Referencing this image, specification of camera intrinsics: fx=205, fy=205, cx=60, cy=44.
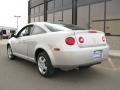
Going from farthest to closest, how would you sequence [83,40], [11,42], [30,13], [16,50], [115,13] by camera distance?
[30,13] < [115,13] < [11,42] < [16,50] < [83,40]

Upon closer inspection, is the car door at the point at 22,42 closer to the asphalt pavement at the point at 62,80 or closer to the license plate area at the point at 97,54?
the asphalt pavement at the point at 62,80

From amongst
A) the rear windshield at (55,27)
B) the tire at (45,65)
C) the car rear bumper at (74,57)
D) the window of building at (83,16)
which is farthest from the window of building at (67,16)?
the car rear bumper at (74,57)

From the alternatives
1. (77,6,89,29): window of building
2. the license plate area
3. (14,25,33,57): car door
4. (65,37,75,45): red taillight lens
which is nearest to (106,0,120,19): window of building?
(77,6,89,29): window of building

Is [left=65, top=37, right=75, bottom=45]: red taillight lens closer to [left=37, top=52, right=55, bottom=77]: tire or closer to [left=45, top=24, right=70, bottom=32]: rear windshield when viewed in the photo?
[left=45, top=24, right=70, bottom=32]: rear windshield

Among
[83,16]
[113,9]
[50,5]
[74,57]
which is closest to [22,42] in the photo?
[74,57]

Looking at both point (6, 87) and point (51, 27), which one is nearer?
point (6, 87)

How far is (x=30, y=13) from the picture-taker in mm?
30281

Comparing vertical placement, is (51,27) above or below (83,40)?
above

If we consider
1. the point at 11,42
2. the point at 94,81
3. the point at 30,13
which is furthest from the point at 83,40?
the point at 30,13

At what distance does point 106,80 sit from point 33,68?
2715 millimetres

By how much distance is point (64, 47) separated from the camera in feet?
17.5

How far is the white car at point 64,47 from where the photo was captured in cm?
530

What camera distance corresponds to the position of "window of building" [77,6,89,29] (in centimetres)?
1720

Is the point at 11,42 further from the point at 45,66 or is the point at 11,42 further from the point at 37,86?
the point at 37,86
